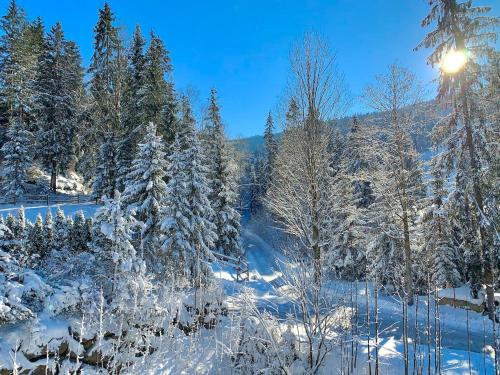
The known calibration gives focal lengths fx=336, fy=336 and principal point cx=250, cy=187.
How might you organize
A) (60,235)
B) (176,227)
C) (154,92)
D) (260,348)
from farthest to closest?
(154,92)
(176,227)
(60,235)
(260,348)

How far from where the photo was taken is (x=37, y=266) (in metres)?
11.9

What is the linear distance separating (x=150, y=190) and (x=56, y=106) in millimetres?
22710

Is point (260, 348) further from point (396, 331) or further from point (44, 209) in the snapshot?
point (44, 209)

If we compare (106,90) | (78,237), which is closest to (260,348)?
(78,237)

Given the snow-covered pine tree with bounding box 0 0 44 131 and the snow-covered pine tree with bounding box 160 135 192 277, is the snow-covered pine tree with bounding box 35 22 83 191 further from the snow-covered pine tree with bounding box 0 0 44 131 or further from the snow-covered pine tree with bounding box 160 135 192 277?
the snow-covered pine tree with bounding box 160 135 192 277

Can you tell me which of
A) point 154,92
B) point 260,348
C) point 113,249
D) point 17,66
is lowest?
point 260,348

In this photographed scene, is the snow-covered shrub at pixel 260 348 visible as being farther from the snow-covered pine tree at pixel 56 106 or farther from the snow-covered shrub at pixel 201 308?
the snow-covered pine tree at pixel 56 106

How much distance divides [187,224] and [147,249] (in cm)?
214

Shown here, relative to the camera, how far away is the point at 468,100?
14.2 m

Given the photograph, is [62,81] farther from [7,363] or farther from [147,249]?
[7,363]

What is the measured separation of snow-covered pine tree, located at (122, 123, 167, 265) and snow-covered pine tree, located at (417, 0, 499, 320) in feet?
42.8

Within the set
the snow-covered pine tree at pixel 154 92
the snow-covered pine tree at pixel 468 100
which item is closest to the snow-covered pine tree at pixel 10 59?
the snow-covered pine tree at pixel 154 92

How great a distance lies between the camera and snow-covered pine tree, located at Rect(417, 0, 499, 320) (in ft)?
44.5

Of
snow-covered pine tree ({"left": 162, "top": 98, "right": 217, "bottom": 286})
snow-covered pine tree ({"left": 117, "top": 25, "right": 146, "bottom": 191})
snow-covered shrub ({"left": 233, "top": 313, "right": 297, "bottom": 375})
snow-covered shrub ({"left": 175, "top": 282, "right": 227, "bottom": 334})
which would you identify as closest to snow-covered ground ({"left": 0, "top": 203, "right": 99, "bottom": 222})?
snow-covered pine tree ({"left": 117, "top": 25, "right": 146, "bottom": 191})
